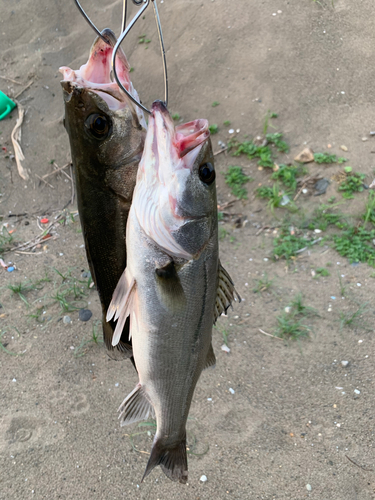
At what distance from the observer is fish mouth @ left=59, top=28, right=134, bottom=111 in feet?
3.77

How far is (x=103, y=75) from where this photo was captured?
1.22 meters

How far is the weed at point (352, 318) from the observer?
10.1ft

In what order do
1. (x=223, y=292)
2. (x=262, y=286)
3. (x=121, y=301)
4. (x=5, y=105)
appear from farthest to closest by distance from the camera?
(x=5, y=105) → (x=262, y=286) → (x=223, y=292) → (x=121, y=301)

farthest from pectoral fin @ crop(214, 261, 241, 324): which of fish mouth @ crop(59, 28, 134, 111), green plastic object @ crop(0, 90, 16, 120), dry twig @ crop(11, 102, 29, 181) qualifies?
green plastic object @ crop(0, 90, 16, 120)

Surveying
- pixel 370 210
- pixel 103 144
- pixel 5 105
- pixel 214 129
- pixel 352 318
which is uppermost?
pixel 103 144

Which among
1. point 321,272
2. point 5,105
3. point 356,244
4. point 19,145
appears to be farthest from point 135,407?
point 5,105

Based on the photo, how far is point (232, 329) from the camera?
3152mm

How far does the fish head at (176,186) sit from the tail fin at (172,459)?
844mm

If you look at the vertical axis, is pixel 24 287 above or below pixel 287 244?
above

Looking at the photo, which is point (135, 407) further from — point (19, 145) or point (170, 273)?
point (19, 145)

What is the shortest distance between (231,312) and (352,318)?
0.96 metres

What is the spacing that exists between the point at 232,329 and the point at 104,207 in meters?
2.15

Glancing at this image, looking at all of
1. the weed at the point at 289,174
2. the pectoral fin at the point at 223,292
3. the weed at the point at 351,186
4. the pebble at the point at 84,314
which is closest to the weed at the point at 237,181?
the weed at the point at 289,174

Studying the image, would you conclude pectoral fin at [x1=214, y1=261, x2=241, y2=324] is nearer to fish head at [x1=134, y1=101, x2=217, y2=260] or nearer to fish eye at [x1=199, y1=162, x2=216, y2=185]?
fish head at [x1=134, y1=101, x2=217, y2=260]
